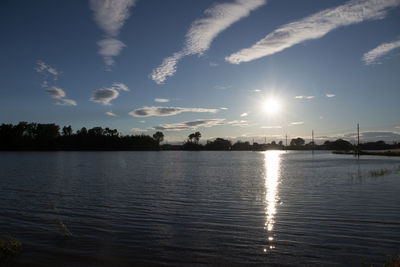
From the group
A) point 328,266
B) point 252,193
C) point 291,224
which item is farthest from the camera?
point 252,193

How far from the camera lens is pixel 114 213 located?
15.6 metres

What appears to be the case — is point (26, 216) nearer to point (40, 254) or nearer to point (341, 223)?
point (40, 254)

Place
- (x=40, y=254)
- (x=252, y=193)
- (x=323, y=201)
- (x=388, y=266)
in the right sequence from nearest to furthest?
(x=388, y=266), (x=40, y=254), (x=323, y=201), (x=252, y=193)

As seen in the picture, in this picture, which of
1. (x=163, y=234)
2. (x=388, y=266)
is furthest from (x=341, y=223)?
(x=163, y=234)

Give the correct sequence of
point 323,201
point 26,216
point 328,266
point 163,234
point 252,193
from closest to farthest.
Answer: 1. point 328,266
2. point 163,234
3. point 26,216
4. point 323,201
5. point 252,193

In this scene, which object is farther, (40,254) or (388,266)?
(40,254)

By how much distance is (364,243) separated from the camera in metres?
10.2

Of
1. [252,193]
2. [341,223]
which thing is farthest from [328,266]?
[252,193]

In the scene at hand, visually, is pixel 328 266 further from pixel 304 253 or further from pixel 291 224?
pixel 291 224

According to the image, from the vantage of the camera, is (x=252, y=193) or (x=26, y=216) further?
(x=252, y=193)

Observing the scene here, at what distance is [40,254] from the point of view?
9.16 metres

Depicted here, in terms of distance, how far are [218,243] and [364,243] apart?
573 centimetres

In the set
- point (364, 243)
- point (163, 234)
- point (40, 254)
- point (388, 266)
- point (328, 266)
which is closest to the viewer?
point (388, 266)

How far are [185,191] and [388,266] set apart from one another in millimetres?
18105
